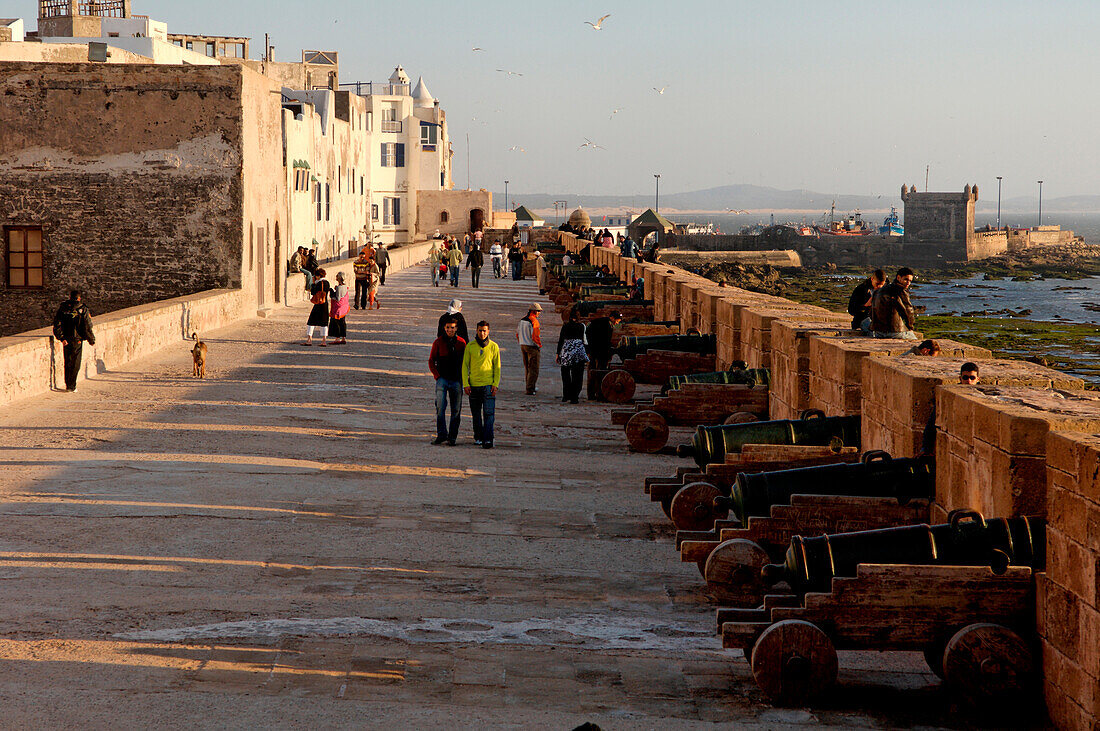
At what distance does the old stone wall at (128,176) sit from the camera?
23.1m

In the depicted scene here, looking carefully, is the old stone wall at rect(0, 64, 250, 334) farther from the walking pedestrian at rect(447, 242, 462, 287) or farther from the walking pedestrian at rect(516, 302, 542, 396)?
the walking pedestrian at rect(447, 242, 462, 287)

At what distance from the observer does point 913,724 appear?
5215 mm

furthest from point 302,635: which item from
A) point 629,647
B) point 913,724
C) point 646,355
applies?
point 646,355

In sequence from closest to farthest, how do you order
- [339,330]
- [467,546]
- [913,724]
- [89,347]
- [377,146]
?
[913,724] → [467,546] → [89,347] → [339,330] → [377,146]

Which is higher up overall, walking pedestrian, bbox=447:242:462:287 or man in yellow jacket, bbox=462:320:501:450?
walking pedestrian, bbox=447:242:462:287

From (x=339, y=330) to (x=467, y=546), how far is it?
13.0m

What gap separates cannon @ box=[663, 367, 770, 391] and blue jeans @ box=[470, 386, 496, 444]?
2076mm

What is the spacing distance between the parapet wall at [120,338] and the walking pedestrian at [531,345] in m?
5.59

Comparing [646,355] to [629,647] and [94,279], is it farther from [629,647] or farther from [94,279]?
[94,279]

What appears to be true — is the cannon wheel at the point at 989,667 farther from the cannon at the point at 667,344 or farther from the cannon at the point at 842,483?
the cannon at the point at 667,344

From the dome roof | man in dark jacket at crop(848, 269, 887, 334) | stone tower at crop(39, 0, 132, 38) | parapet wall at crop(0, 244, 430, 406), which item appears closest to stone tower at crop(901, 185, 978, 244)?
the dome roof

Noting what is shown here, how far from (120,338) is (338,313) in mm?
4447

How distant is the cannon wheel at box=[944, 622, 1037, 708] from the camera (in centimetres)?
515

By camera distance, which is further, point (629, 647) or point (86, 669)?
point (629, 647)
